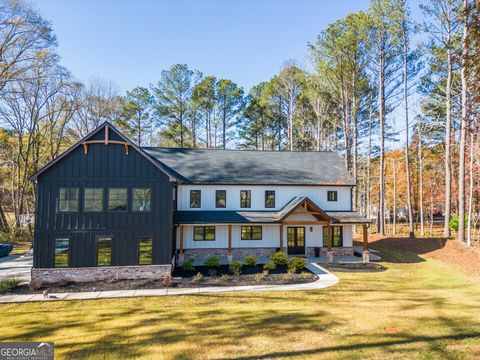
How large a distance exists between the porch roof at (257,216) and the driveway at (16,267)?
8611 mm

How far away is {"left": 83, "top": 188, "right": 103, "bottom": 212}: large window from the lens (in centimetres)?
1458

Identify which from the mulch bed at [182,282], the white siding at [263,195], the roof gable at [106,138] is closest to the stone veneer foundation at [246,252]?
the white siding at [263,195]

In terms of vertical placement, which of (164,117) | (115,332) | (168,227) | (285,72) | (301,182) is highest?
(285,72)

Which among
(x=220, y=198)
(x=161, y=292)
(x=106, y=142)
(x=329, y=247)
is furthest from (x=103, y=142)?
(x=329, y=247)

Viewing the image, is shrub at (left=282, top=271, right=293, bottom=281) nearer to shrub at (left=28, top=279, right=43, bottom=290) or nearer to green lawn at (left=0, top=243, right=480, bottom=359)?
green lawn at (left=0, top=243, right=480, bottom=359)

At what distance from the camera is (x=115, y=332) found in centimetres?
869

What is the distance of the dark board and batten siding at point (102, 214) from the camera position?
14141 mm

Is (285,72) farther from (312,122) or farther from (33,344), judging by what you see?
(33,344)

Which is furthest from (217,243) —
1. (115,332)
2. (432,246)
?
(432,246)

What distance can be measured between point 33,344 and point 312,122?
34.3m

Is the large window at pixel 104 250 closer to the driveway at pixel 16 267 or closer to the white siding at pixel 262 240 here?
the driveway at pixel 16 267

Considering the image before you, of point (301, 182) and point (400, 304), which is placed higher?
point (301, 182)

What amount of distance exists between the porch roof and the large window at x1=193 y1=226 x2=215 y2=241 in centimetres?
101

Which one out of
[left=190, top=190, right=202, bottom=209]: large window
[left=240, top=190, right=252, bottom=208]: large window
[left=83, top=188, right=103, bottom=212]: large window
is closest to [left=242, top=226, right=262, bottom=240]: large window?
[left=240, top=190, right=252, bottom=208]: large window
